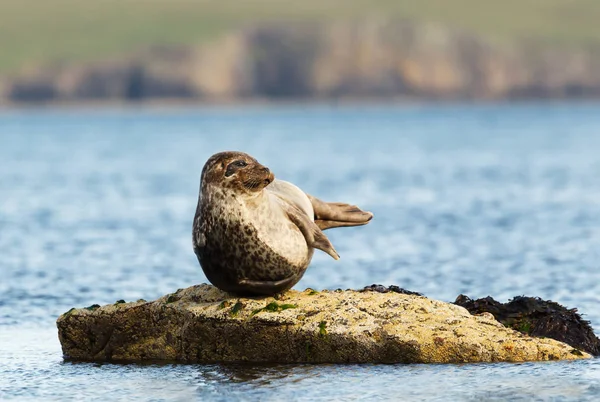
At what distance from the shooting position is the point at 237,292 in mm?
12359

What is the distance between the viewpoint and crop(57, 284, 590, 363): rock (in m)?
11.4

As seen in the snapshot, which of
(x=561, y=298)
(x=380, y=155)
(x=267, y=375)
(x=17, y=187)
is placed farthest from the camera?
(x=380, y=155)

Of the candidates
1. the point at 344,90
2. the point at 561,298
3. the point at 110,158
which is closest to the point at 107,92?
the point at 344,90

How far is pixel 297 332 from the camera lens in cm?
1165

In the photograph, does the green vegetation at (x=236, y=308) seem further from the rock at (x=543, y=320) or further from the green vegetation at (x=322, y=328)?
the rock at (x=543, y=320)

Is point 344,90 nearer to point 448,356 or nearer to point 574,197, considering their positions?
point 574,197

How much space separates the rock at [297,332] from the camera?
37.5 feet

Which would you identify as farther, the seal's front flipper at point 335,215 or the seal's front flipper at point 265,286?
the seal's front flipper at point 335,215

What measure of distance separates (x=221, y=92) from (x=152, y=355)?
18044 cm

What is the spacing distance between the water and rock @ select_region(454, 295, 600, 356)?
0.72m

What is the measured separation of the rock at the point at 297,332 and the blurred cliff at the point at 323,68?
174 meters

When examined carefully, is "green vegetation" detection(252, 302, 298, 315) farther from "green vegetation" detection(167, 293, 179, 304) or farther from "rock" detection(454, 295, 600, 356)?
"rock" detection(454, 295, 600, 356)

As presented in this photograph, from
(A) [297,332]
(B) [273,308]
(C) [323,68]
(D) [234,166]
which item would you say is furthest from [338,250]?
(C) [323,68]

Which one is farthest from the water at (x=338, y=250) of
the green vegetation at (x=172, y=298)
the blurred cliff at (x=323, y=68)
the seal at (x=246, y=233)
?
the blurred cliff at (x=323, y=68)
